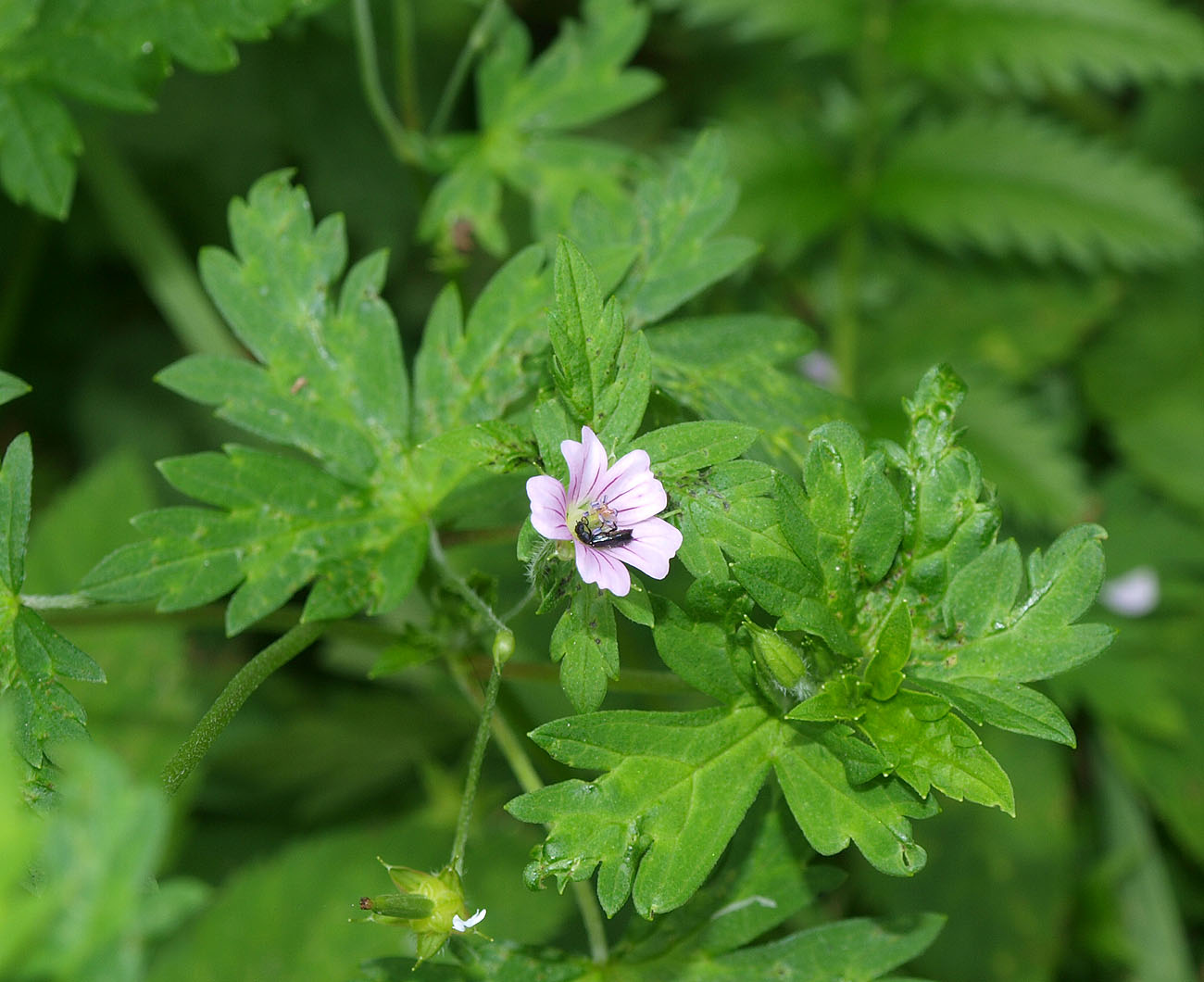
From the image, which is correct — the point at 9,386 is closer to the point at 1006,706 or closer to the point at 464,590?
the point at 464,590

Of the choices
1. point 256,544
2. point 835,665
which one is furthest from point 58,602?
point 835,665

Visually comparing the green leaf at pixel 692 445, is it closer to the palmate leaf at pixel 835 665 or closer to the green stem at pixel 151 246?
the palmate leaf at pixel 835 665

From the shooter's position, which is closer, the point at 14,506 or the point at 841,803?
the point at 841,803

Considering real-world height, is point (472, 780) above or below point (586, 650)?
below

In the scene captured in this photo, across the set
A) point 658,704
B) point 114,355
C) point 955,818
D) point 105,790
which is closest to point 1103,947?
point 955,818

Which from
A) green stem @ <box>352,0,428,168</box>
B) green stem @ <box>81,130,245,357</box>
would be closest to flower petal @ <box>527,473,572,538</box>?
green stem @ <box>352,0,428,168</box>

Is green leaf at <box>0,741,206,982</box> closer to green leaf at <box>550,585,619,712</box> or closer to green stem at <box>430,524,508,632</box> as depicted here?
green leaf at <box>550,585,619,712</box>
